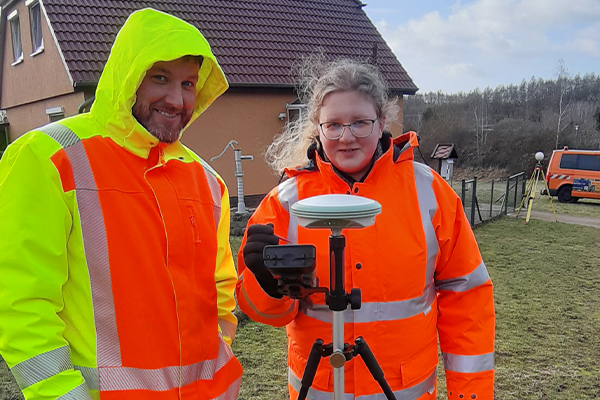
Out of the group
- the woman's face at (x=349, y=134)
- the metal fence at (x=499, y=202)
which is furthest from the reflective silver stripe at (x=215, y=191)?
the metal fence at (x=499, y=202)

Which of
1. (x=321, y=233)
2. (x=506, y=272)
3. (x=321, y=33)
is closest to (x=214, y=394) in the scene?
(x=321, y=233)

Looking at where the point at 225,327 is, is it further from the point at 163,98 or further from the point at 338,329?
the point at 163,98

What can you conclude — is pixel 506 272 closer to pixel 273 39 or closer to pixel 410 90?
pixel 410 90

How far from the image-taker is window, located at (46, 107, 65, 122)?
11.4 metres

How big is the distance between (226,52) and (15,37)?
7.01 meters

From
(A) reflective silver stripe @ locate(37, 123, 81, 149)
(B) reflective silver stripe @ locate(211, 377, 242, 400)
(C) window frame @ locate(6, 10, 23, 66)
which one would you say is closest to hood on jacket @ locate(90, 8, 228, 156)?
(A) reflective silver stripe @ locate(37, 123, 81, 149)

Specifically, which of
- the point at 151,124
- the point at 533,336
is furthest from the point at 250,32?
the point at 151,124

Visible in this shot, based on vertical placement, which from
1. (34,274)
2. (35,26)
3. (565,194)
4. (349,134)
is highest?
(35,26)

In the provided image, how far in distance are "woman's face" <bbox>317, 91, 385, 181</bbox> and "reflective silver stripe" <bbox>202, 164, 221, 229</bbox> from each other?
0.50 m

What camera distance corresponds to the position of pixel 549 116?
41.2 meters

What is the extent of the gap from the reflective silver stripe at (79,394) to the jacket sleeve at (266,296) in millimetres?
578

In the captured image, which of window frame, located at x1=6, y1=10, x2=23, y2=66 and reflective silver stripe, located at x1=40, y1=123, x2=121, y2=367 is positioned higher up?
window frame, located at x1=6, y1=10, x2=23, y2=66

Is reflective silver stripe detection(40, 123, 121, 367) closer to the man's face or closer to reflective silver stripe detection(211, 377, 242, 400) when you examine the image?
the man's face

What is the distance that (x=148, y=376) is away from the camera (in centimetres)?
156
